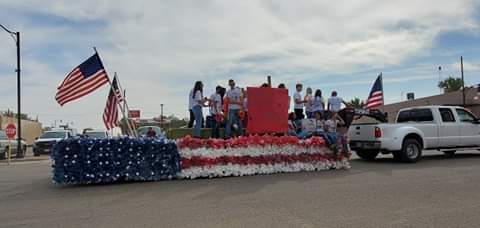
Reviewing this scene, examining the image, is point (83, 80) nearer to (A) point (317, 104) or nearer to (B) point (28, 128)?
(A) point (317, 104)

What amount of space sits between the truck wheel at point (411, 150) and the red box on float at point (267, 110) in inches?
164

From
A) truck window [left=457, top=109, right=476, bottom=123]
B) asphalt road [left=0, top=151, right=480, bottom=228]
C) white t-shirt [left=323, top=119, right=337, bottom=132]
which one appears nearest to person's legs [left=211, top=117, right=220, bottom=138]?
asphalt road [left=0, top=151, right=480, bottom=228]

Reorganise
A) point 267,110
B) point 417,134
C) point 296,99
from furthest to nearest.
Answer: point 296,99, point 417,134, point 267,110

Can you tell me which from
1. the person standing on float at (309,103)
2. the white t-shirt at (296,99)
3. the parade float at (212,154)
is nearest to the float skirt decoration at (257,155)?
the parade float at (212,154)

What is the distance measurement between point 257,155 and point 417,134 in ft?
19.5

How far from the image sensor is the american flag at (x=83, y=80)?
41.1 ft

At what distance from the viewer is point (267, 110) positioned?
12.9 metres

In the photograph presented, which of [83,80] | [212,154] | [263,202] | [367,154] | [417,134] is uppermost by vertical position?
[83,80]

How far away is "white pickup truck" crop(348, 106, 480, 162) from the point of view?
14.3m

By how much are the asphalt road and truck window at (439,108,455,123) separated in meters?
4.01

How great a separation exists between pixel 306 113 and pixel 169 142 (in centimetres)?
566

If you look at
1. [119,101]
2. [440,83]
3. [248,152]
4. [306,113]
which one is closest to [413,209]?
[248,152]

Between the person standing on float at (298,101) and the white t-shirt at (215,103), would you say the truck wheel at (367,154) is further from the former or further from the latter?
the white t-shirt at (215,103)

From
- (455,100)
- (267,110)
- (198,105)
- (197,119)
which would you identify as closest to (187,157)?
(197,119)
